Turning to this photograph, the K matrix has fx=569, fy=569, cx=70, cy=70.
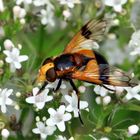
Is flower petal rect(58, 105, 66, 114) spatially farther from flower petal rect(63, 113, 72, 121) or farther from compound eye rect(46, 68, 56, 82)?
compound eye rect(46, 68, 56, 82)

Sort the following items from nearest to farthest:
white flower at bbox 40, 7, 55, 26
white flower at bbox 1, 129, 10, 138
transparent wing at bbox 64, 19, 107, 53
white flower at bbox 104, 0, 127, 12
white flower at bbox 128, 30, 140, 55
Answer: white flower at bbox 1, 129, 10, 138, transparent wing at bbox 64, 19, 107, 53, white flower at bbox 128, 30, 140, 55, white flower at bbox 104, 0, 127, 12, white flower at bbox 40, 7, 55, 26

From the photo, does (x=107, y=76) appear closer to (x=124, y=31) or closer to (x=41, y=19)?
(x=41, y=19)

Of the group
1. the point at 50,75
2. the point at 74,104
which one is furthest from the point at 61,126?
the point at 50,75

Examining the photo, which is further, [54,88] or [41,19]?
[41,19]

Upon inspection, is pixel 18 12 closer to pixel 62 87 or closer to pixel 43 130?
pixel 62 87

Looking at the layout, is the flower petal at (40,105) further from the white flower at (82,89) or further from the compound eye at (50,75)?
the white flower at (82,89)

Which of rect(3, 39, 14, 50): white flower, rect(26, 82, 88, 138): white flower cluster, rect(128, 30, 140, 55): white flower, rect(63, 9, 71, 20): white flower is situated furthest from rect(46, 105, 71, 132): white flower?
rect(63, 9, 71, 20): white flower

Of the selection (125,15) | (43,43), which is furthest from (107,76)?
(43,43)
